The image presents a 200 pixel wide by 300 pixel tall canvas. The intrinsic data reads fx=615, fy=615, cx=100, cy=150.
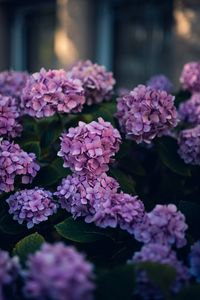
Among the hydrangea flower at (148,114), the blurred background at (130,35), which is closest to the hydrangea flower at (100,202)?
the hydrangea flower at (148,114)

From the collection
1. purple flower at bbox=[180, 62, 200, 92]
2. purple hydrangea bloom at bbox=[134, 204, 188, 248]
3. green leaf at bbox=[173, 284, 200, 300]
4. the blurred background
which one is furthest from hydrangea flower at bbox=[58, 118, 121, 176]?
the blurred background

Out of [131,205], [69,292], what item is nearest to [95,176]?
[131,205]

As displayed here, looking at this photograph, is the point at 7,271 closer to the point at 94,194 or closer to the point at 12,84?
the point at 94,194

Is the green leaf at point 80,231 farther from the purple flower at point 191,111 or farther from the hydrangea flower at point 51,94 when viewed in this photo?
the purple flower at point 191,111

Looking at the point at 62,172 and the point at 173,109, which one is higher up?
the point at 173,109

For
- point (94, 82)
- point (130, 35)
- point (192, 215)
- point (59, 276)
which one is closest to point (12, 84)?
point (94, 82)

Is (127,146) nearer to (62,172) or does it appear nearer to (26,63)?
(62,172)

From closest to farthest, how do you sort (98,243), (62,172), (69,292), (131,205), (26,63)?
(69,292) → (131,205) → (98,243) → (62,172) → (26,63)
